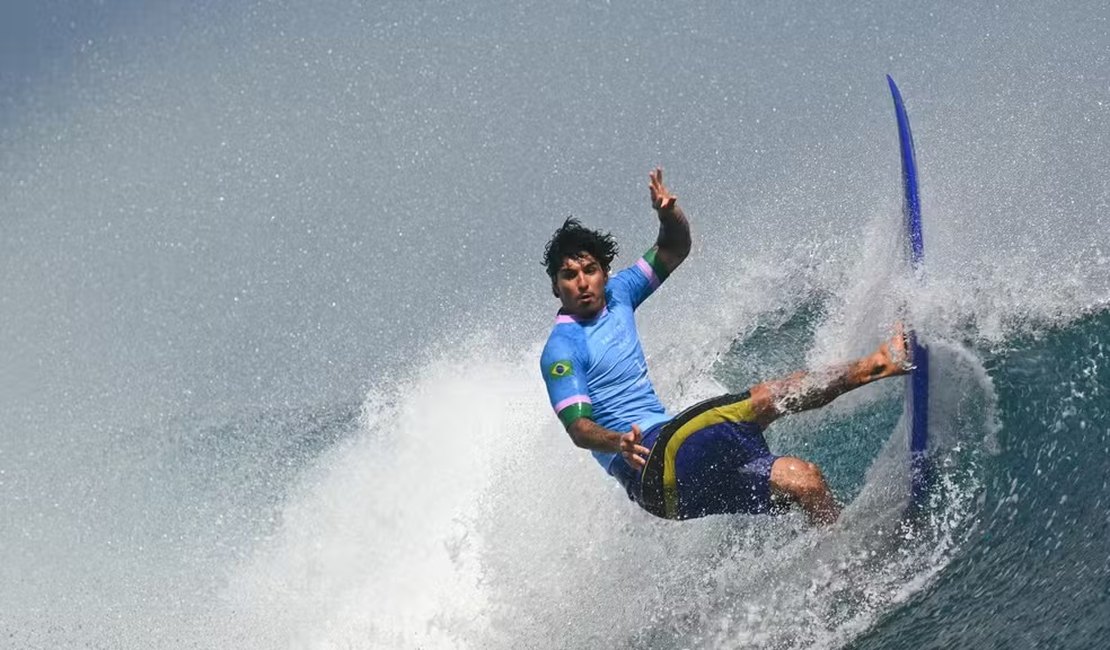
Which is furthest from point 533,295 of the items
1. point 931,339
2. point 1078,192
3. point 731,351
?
point 931,339

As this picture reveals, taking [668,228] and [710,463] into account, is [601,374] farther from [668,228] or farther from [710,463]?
[668,228]

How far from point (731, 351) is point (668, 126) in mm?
7041

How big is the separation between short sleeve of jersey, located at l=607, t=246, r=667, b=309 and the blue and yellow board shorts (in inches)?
29.1

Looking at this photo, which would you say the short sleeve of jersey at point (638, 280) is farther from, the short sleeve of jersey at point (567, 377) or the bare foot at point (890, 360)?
the bare foot at point (890, 360)

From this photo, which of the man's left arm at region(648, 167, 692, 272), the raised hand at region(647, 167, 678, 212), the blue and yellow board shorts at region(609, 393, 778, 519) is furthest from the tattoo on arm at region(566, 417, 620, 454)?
the raised hand at region(647, 167, 678, 212)

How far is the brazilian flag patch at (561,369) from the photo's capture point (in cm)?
511

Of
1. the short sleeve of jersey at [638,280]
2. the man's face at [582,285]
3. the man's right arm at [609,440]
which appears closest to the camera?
the man's right arm at [609,440]

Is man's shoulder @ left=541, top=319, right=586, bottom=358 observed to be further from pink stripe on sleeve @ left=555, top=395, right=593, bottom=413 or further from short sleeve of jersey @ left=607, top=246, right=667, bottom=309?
short sleeve of jersey @ left=607, top=246, right=667, bottom=309

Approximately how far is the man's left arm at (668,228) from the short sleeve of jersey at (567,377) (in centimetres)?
74

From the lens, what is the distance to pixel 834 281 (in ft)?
26.7

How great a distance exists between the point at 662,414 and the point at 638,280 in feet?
2.30

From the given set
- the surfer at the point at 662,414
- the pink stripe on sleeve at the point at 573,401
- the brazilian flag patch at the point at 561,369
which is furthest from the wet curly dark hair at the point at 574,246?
the pink stripe on sleeve at the point at 573,401

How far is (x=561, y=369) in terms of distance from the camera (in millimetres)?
5117

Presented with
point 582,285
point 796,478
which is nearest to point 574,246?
point 582,285
